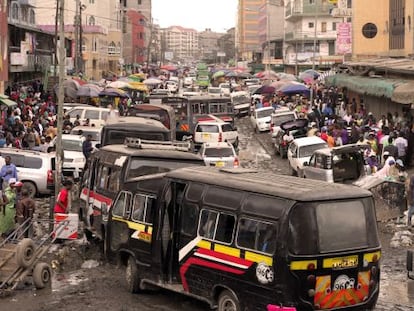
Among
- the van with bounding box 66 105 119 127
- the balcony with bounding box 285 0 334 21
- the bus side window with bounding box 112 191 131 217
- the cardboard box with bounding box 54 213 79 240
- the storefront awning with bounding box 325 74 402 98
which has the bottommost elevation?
the cardboard box with bounding box 54 213 79 240

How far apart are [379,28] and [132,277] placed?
4561 centimetres

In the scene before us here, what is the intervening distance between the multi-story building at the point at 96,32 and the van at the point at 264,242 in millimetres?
72027

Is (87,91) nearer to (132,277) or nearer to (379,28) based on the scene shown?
(379,28)

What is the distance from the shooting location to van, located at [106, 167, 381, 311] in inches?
435

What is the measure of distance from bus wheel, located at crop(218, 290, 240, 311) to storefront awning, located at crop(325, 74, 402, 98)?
21795mm

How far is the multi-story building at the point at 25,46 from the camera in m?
52.0

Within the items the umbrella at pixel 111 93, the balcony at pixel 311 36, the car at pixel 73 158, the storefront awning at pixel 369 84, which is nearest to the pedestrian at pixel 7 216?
the car at pixel 73 158

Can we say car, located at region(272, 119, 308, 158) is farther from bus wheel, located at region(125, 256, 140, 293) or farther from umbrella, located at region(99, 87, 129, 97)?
bus wheel, located at region(125, 256, 140, 293)

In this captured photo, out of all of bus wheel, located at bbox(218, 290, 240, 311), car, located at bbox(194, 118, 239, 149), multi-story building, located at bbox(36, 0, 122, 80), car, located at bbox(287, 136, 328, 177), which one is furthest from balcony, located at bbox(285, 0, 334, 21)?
Result: bus wheel, located at bbox(218, 290, 240, 311)

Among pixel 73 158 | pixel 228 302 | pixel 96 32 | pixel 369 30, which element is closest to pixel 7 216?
pixel 228 302

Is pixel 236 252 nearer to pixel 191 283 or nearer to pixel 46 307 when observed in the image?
pixel 191 283

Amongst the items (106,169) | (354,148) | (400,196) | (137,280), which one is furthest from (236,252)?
(354,148)

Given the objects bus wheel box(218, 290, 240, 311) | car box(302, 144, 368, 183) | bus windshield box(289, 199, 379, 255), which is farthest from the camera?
car box(302, 144, 368, 183)

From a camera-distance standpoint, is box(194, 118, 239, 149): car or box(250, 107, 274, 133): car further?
box(250, 107, 274, 133): car
